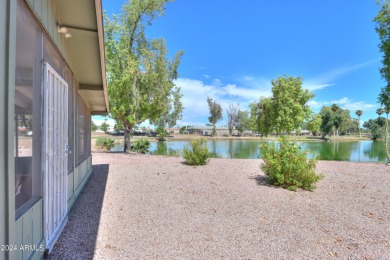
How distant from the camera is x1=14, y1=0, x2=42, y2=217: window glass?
201cm

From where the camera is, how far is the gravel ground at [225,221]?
107 inches

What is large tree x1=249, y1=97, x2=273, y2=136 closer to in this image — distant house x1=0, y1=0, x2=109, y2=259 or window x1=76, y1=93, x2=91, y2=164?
window x1=76, y1=93, x2=91, y2=164

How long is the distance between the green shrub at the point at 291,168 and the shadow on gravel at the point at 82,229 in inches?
166

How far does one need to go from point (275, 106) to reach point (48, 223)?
20.7 meters

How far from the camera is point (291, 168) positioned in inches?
217

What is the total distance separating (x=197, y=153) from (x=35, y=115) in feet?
23.2

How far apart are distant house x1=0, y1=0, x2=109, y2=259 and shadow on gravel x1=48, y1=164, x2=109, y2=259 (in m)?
0.15

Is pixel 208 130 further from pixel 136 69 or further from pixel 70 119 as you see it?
pixel 70 119

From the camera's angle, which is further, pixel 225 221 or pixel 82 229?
pixel 225 221

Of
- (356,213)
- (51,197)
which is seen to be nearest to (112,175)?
(51,197)

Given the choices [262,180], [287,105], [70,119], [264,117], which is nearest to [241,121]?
[264,117]

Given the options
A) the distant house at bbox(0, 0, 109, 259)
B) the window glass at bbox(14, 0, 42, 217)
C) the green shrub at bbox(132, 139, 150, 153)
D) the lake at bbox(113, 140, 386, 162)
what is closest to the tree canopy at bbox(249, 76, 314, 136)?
the lake at bbox(113, 140, 386, 162)

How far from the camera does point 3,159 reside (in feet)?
5.07

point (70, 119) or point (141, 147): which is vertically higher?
point (70, 119)
